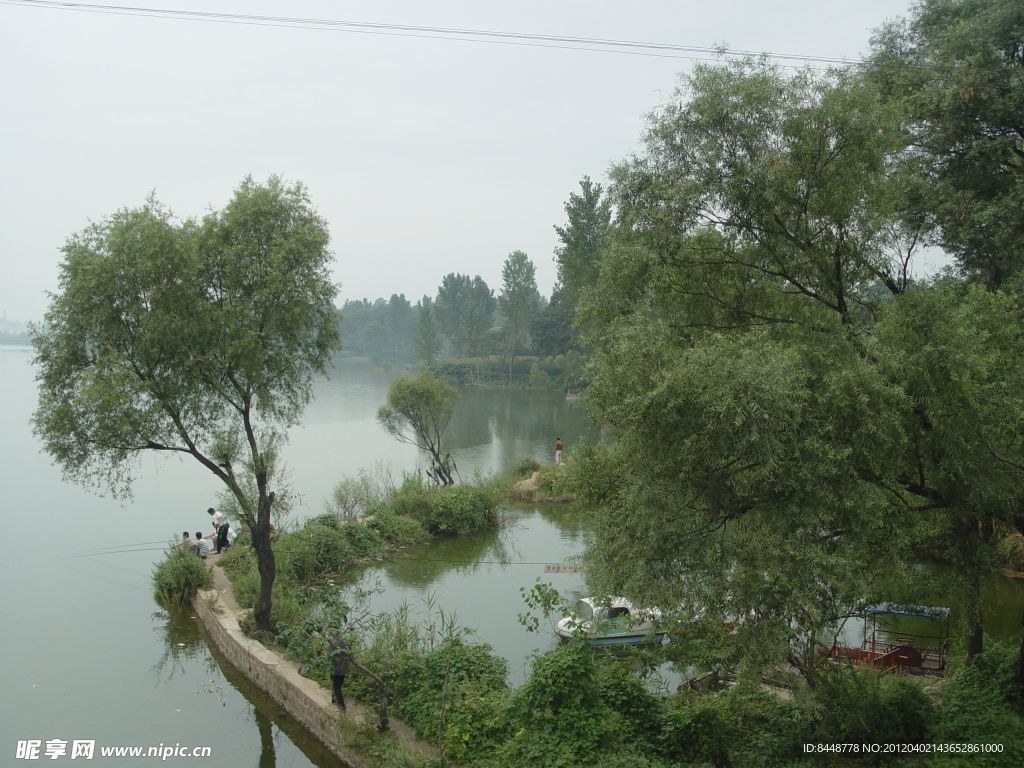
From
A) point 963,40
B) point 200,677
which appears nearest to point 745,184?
point 963,40

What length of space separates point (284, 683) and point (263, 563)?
94.3 inches

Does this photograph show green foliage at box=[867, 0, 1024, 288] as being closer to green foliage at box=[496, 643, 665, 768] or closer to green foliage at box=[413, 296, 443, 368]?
green foliage at box=[496, 643, 665, 768]

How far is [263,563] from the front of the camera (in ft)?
37.0

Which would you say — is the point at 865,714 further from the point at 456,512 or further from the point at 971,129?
the point at 456,512

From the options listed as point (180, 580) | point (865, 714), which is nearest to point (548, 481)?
point (180, 580)

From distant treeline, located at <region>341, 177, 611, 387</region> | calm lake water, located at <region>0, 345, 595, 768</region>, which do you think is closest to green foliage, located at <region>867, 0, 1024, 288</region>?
calm lake water, located at <region>0, 345, 595, 768</region>

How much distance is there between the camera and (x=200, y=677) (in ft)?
34.4

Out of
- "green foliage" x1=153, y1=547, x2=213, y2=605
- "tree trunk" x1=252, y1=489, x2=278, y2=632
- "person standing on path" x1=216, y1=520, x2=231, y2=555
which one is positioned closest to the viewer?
"tree trunk" x1=252, y1=489, x2=278, y2=632

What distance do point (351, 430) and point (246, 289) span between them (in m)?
28.0

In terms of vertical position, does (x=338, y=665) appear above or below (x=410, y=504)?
below

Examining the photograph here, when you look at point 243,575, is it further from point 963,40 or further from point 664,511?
point 963,40

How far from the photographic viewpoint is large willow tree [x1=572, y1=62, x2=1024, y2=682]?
588 centimetres

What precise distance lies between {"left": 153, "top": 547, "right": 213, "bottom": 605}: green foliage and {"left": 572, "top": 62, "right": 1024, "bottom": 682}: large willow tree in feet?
29.2

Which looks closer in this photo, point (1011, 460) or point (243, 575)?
point (1011, 460)
